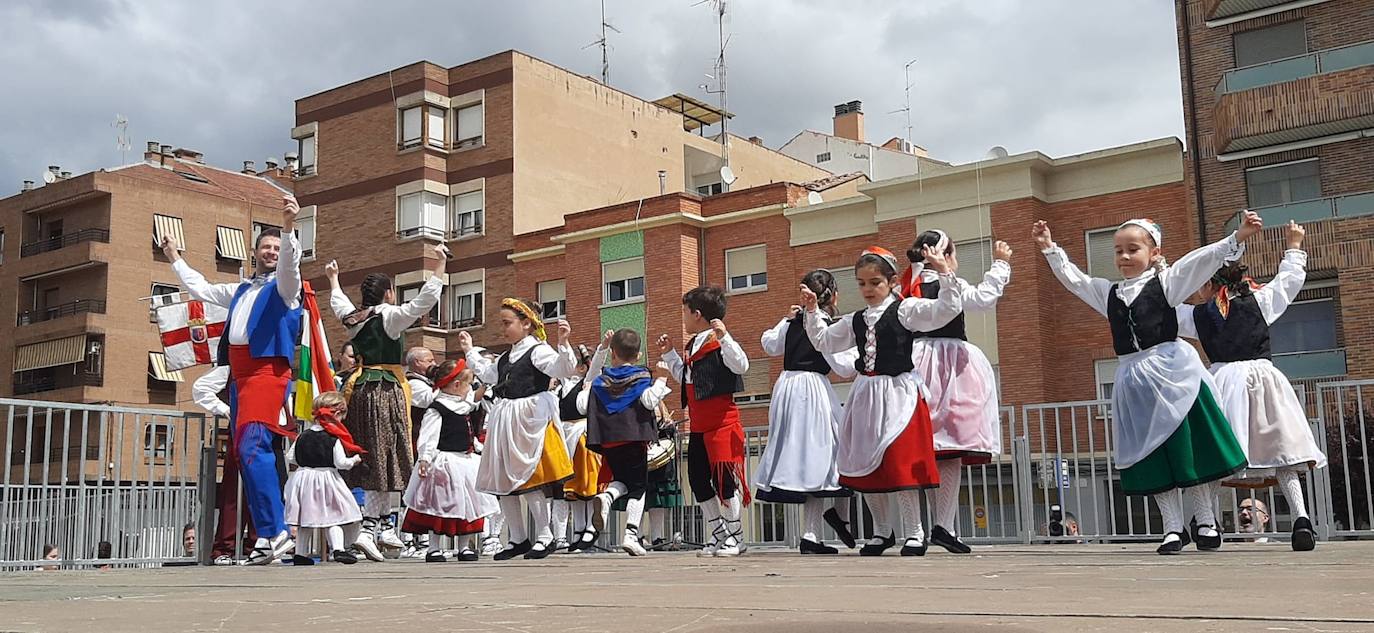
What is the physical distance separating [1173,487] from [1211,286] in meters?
1.71

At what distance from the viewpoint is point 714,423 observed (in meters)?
8.84

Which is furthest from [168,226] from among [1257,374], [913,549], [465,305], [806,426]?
[1257,374]

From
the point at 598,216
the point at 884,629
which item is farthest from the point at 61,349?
the point at 884,629

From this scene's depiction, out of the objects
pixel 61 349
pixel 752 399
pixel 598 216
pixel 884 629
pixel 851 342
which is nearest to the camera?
pixel 884 629

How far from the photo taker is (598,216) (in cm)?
3941

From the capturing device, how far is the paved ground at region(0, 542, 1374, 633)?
3.22 metres

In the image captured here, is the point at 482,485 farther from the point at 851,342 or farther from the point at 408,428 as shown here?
the point at 851,342

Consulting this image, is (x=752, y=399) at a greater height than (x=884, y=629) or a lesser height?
greater

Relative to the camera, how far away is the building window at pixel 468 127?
41719 mm

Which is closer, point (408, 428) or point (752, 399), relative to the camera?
point (408, 428)

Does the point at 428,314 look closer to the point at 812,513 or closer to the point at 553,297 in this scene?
the point at 553,297

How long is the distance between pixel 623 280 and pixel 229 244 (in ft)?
74.6

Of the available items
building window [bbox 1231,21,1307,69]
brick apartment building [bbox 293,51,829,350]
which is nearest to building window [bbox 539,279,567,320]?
brick apartment building [bbox 293,51,829,350]

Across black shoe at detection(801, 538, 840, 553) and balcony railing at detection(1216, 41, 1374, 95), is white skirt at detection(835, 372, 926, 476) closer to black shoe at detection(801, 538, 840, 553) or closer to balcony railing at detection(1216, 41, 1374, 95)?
black shoe at detection(801, 538, 840, 553)
